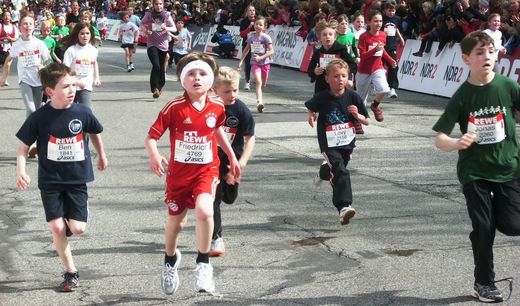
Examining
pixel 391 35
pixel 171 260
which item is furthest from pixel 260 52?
pixel 171 260

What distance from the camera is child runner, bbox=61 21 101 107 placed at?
40.5 feet

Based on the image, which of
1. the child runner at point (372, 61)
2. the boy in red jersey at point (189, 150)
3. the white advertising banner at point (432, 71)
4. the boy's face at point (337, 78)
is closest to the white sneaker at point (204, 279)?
the boy in red jersey at point (189, 150)

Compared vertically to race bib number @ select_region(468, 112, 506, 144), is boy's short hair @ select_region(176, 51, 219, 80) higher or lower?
higher

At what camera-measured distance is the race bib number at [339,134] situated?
29.0 ft

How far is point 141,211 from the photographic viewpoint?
358 inches

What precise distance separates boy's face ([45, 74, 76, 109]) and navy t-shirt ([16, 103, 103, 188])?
0.14ft

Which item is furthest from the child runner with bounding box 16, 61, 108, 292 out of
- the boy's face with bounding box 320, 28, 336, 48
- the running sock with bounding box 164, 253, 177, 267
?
the boy's face with bounding box 320, 28, 336, 48

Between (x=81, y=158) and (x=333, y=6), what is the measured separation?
16.8m

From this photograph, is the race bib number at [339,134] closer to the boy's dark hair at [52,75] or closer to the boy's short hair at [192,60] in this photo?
the boy's short hair at [192,60]

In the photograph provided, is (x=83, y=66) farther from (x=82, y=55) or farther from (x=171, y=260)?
(x=171, y=260)

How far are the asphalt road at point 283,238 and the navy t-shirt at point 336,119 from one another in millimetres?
662

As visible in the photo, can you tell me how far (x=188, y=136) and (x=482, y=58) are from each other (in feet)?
6.36

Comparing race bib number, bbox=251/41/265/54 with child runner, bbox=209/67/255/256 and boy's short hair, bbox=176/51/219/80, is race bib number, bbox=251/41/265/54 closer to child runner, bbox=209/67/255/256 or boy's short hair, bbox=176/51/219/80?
child runner, bbox=209/67/255/256

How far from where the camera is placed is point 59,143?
665 centimetres
